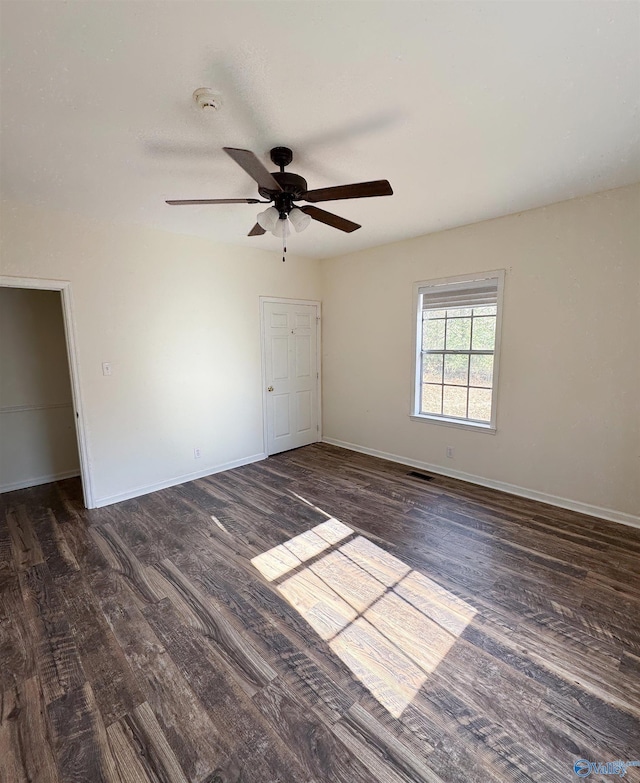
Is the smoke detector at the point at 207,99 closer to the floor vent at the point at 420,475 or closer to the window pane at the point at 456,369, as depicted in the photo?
the window pane at the point at 456,369

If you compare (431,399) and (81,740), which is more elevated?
(431,399)

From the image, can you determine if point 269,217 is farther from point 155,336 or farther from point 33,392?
point 33,392

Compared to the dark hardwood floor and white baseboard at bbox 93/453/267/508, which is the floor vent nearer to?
the dark hardwood floor

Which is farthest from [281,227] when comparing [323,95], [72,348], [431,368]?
[431,368]

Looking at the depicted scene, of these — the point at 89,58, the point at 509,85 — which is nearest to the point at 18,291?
the point at 89,58

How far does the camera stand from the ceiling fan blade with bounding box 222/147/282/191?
1543 millimetres

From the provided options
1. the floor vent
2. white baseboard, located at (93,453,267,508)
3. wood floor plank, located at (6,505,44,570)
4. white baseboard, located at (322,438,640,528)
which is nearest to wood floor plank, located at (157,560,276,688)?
wood floor plank, located at (6,505,44,570)

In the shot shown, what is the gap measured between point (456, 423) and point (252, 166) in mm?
3244

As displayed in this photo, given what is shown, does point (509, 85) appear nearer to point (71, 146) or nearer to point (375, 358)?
point (71, 146)

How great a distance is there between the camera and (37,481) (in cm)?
412

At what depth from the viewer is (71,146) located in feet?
6.85

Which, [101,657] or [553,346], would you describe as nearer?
[101,657]

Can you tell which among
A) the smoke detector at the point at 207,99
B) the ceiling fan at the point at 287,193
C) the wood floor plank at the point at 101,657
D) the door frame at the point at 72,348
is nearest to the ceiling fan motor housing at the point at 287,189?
the ceiling fan at the point at 287,193

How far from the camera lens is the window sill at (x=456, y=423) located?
12.1ft
